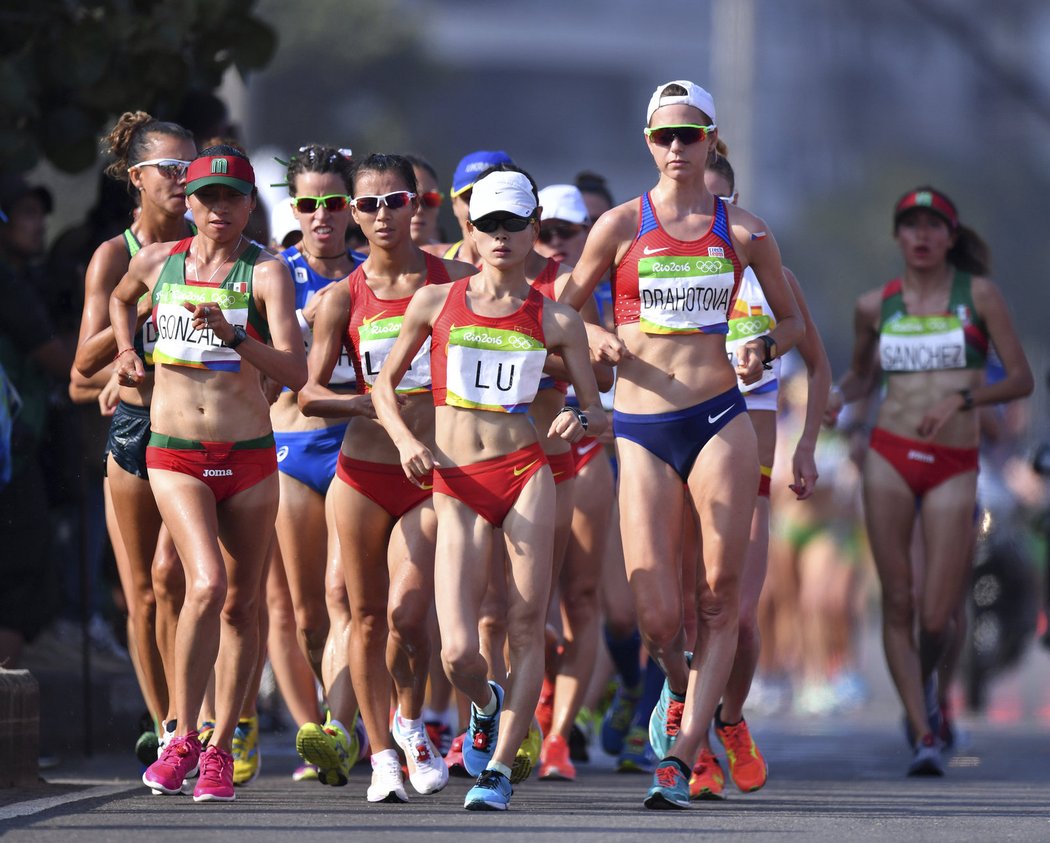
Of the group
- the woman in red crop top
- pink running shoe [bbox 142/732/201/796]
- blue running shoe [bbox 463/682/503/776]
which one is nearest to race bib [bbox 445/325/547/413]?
the woman in red crop top

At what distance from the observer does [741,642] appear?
37.0 ft

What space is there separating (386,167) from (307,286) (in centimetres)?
116

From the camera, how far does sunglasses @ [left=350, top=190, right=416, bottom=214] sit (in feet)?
34.2

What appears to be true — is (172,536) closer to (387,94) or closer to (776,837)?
(776,837)

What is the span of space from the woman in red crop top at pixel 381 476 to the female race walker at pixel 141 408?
71 cm

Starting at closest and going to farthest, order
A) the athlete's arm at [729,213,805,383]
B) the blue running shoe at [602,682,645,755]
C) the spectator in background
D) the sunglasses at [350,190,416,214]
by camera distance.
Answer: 1. the athlete's arm at [729,213,805,383]
2. the sunglasses at [350,190,416,214]
3. the spectator in background
4. the blue running shoe at [602,682,645,755]

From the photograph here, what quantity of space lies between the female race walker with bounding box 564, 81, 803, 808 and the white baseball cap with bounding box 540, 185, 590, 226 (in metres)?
2.06

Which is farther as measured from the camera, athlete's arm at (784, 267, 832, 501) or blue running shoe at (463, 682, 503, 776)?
athlete's arm at (784, 267, 832, 501)

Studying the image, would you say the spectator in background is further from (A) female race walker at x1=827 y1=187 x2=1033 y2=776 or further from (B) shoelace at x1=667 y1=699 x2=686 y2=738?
(A) female race walker at x1=827 y1=187 x2=1033 y2=776

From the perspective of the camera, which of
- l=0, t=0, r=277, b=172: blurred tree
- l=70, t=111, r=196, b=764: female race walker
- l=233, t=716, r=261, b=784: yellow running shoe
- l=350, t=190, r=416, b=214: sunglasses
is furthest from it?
l=0, t=0, r=277, b=172: blurred tree

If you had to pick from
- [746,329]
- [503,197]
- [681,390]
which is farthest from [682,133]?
[746,329]

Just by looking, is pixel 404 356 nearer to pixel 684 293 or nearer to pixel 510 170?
pixel 510 170

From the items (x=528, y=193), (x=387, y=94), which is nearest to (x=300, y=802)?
(x=528, y=193)

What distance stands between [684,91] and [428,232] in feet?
7.93
